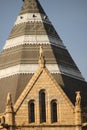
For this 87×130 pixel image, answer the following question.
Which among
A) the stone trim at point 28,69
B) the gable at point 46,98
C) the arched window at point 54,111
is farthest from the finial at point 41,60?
the arched window at point 54,111

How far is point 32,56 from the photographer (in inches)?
2222

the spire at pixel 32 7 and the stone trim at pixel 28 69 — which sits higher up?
the spire at pixel 32 7

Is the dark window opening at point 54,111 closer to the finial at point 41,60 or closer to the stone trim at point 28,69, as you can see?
the finial at point 41,60

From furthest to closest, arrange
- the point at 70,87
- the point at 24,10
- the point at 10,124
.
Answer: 1. the point at 24,10
2. the point at 70,87
3. the point at 10,124

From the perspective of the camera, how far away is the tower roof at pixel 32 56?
182ft

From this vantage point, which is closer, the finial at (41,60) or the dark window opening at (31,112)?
the dark window opening at (31,112)

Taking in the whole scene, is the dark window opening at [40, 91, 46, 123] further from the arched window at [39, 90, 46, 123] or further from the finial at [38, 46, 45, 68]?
the finial at [38, 46, 45, 68]

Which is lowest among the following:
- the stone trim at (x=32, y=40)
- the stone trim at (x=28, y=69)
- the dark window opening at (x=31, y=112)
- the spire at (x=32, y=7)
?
the dark window opening at (x=31, y=112)

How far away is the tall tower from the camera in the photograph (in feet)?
181

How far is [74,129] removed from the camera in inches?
2048

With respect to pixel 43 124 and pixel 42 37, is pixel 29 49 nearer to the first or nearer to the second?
pixel 42 37

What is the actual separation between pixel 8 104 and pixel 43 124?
10.4 feet

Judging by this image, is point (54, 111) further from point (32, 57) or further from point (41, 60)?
point (32, 57)

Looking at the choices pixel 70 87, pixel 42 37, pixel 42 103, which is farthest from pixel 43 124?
pixel 42 37
